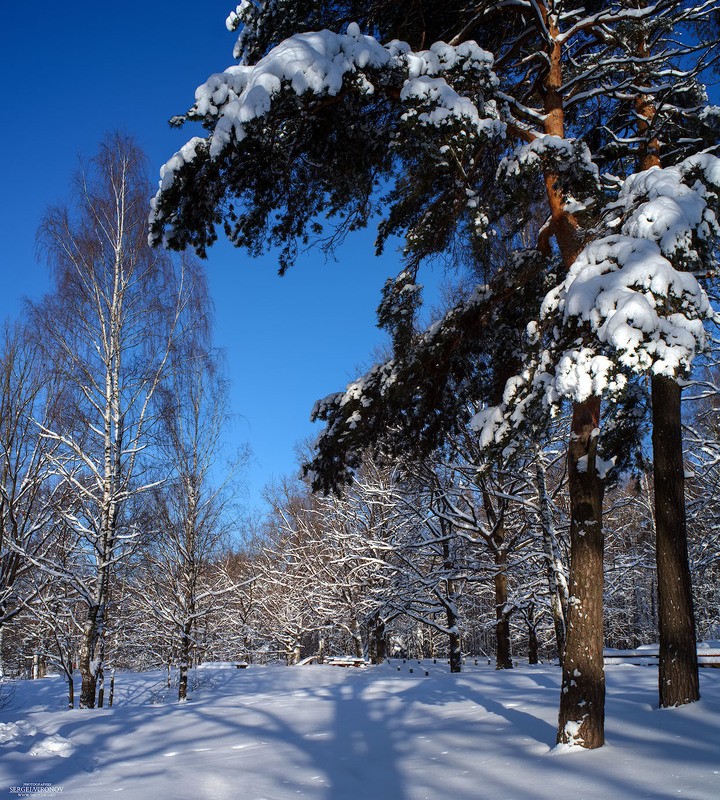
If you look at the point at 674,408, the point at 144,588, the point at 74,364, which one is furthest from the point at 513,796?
the point at 144,588

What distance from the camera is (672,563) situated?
6043 millimetres

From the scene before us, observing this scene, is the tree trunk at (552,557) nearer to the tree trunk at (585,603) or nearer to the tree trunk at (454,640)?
the tree trunk at (454,640)

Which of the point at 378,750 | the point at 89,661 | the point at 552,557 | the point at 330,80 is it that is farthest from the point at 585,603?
the point at 89,661

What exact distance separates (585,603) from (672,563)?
160 cm

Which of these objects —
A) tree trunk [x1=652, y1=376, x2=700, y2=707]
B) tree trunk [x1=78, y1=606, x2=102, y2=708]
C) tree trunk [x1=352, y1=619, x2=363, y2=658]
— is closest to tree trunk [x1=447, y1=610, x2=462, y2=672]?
tree trunk [x1=352, y1=619, x2=363, y2=658]

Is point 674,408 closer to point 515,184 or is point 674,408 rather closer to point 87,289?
point 515,184

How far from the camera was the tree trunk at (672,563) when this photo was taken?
18.7ft

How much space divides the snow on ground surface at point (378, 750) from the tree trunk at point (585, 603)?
0.23 metres

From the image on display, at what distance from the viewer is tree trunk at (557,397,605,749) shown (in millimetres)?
4754

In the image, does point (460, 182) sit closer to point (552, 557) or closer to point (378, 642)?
point (552, 557)

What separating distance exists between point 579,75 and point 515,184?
1653 millimetres

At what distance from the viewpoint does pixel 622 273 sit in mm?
4141

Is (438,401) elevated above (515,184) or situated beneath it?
situated beneath

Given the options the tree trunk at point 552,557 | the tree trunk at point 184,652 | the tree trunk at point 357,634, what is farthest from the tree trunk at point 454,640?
the tree trunk at point 184,652
